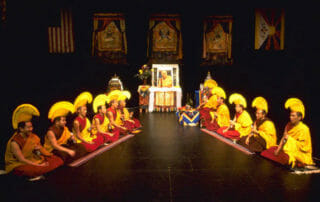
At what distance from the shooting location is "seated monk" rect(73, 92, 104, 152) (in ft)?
14.0

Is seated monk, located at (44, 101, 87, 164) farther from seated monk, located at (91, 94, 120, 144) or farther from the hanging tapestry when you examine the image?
the hanging tapestry

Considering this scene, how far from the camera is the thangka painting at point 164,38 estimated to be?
364 inches

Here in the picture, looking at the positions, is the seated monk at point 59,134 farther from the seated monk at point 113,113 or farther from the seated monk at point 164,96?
the seated monk at point 164,96

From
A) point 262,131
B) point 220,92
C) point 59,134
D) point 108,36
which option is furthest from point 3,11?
point 262,131

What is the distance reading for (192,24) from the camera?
32.1 feet

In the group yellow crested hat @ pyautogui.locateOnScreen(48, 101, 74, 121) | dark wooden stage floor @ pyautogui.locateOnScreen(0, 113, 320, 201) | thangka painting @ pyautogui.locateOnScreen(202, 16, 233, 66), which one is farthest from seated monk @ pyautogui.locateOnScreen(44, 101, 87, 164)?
thangka painting @ pyautogui.locateOnScreen(202, 16, 233, 66)

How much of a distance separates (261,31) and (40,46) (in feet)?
19.9

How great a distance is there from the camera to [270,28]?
7.11 m

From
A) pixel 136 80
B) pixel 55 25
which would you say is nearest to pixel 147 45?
pixel 136 80

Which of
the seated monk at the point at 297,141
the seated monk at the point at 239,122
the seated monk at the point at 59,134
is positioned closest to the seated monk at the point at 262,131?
the seated monk at the point at 239,122

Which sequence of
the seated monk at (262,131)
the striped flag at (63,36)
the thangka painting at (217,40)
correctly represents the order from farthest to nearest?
the thangka painting at (217,40)
the striped flag at (63,36)
the seated monk at (262,131)

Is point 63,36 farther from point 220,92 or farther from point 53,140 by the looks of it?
point 220,92

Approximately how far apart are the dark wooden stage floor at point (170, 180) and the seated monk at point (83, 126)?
33 cm

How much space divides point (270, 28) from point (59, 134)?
254 inches
